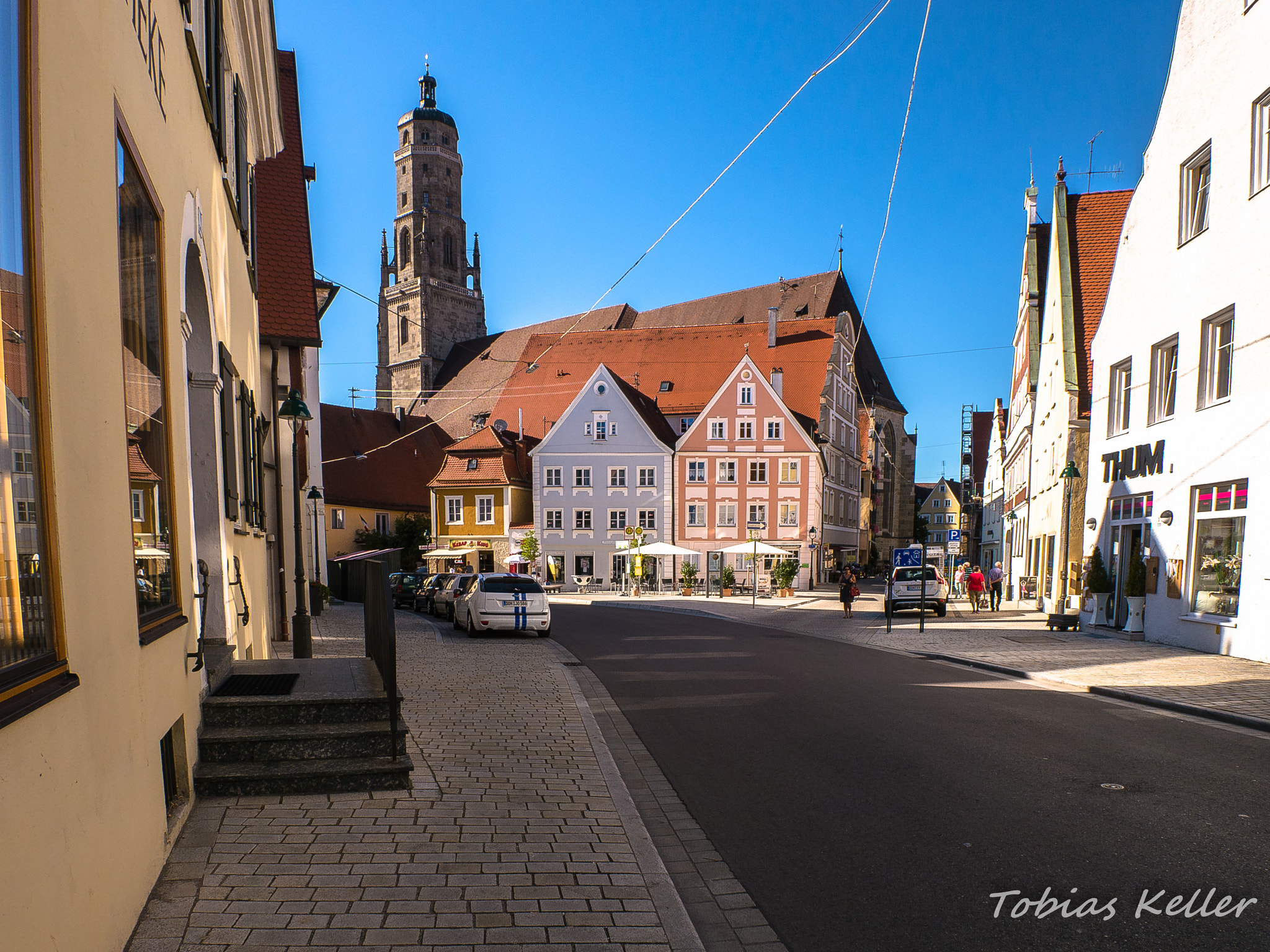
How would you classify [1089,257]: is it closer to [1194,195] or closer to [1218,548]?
[1194,195]

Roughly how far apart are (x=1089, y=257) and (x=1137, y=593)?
1367 centimetres

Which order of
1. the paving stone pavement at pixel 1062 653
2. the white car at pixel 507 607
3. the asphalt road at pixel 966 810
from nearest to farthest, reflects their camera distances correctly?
the asphalt road at pixel 966 810, the paving stone pavement at pixel 1062 653, the white car at pixel 507 607

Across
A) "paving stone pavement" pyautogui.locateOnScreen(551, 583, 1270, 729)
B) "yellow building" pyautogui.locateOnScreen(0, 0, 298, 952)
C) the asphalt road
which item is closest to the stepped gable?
"paving stone pavement" pyautogui.locateOnScreen(551, 583, 1270, 729)

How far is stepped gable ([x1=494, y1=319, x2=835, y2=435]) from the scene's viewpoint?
5300 cm

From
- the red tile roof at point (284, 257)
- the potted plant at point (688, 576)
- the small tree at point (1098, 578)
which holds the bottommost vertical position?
the potted plant at point (688, 576)

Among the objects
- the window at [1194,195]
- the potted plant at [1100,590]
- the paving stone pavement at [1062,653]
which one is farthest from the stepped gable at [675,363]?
the window at [1194,195]

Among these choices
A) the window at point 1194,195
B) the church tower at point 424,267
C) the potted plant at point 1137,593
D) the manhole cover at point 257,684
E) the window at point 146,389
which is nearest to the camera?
the window at point 146,389

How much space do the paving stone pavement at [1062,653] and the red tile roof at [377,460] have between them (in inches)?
1305

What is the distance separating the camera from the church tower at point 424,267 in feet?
285

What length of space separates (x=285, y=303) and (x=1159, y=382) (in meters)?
17.0

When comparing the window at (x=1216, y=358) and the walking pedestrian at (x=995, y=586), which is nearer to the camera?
the window at (x=1216, y=358)

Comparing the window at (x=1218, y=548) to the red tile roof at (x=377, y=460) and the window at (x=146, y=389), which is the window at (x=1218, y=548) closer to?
the window at (x=146, y=389)

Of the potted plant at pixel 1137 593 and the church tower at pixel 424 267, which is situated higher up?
the church tower at pixel 424 267

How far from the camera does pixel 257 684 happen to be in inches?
280
